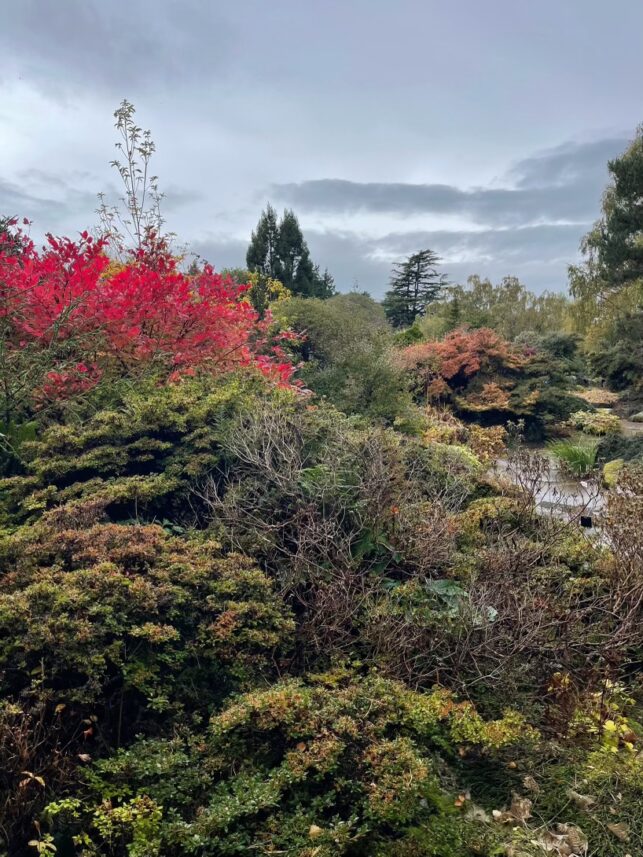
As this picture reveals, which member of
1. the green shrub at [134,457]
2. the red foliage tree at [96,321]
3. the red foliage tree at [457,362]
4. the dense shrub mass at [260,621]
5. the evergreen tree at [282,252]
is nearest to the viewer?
the dense shrub mass at [260,621]

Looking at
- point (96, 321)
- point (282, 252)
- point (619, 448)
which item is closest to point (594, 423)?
point (619, 448)

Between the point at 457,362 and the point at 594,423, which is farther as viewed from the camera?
the point at 457,362

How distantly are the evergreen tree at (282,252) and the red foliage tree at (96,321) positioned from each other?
808 inches

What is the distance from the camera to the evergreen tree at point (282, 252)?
84.8 ft

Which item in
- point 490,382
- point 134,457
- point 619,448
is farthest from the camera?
point 490,382

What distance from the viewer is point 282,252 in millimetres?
25906

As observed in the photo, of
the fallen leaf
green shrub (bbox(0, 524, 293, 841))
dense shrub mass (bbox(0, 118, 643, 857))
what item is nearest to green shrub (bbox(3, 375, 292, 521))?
dense shrub mass (bbox(0, 118, 643, 857))

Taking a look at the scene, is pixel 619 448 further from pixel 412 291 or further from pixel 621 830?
pixel 412 291

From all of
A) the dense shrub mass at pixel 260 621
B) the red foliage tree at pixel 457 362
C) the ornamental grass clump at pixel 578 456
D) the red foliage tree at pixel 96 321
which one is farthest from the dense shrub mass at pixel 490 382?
the red foliage tree at pixel 96 321

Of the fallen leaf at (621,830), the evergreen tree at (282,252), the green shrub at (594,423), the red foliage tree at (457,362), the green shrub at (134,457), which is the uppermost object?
the evergreen tree at (282,252)

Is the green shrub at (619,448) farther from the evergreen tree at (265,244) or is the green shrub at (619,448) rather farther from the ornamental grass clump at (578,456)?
the evergreen tree at (265,244)

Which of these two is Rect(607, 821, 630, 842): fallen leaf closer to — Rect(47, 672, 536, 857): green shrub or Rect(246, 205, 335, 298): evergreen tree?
Rect(47, 672, 536, 857): green shrub

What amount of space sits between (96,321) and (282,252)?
21693 mm

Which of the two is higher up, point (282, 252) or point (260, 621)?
point (282, 252)
